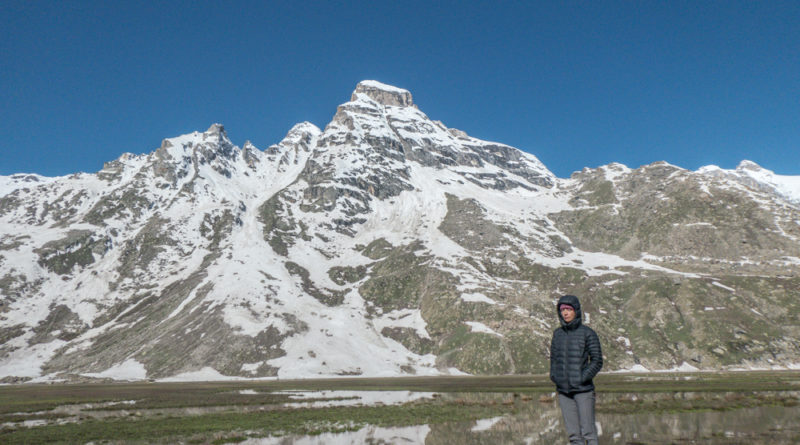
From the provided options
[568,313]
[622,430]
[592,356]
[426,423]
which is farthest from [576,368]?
[426,423]

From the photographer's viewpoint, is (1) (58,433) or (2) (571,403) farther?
(1) (58,433)

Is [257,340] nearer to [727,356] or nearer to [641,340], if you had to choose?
[641,340]

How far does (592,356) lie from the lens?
13.6 meters

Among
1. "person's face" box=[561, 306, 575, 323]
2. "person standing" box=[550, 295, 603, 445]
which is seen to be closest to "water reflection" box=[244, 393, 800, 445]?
"person standing" box=[550, 295, 603, 445]

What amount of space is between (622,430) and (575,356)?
19.2 m

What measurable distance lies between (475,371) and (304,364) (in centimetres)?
5945

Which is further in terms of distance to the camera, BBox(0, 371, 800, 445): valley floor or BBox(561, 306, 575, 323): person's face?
BBox(0, 371, 800, 445): valley floor

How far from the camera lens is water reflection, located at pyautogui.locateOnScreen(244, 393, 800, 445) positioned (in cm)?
2550

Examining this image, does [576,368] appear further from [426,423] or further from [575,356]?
[426,423]

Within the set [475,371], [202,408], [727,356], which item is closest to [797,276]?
Answer: [727,356]

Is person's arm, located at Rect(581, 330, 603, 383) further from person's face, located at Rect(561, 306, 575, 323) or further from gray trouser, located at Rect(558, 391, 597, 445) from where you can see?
gray trouser, located at Rect(558, 391, 597, 445)

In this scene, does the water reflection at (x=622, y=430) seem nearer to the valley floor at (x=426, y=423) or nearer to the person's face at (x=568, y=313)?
the valley floor at (x=426, y=423)

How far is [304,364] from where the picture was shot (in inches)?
6698

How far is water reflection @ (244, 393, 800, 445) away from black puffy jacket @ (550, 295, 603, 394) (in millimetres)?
13882
